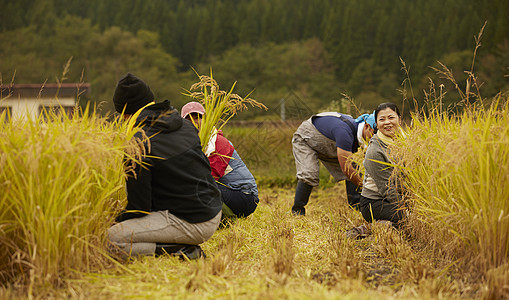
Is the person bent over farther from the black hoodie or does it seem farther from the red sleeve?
the black hoodie

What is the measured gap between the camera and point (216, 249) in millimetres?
3330

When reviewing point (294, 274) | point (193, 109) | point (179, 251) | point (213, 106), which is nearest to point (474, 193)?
point (294, 274)

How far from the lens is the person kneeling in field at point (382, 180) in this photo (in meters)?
3.83

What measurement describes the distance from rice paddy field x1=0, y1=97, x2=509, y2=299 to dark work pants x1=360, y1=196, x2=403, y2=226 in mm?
595

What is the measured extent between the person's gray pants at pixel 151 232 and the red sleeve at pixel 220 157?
4.01 feet

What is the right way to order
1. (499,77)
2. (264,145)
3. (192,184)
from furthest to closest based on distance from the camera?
(499,77), (264,145), (192,184)

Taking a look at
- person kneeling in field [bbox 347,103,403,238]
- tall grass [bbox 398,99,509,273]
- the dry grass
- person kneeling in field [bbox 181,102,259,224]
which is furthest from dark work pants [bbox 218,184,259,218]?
tall grass [bbox 398,99,509,273]

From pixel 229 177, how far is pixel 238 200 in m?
0.23

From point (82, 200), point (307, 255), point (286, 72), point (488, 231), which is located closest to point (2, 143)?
point (82, 200)

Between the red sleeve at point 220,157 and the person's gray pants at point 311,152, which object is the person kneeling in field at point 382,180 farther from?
the red sleeve at point 220,157

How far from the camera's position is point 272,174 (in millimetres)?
8992

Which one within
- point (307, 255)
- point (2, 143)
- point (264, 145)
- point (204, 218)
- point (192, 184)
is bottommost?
point (264, 145)

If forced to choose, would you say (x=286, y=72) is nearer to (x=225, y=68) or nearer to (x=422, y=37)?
(x=225, y=68)

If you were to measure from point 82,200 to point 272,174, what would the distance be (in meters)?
6.49
